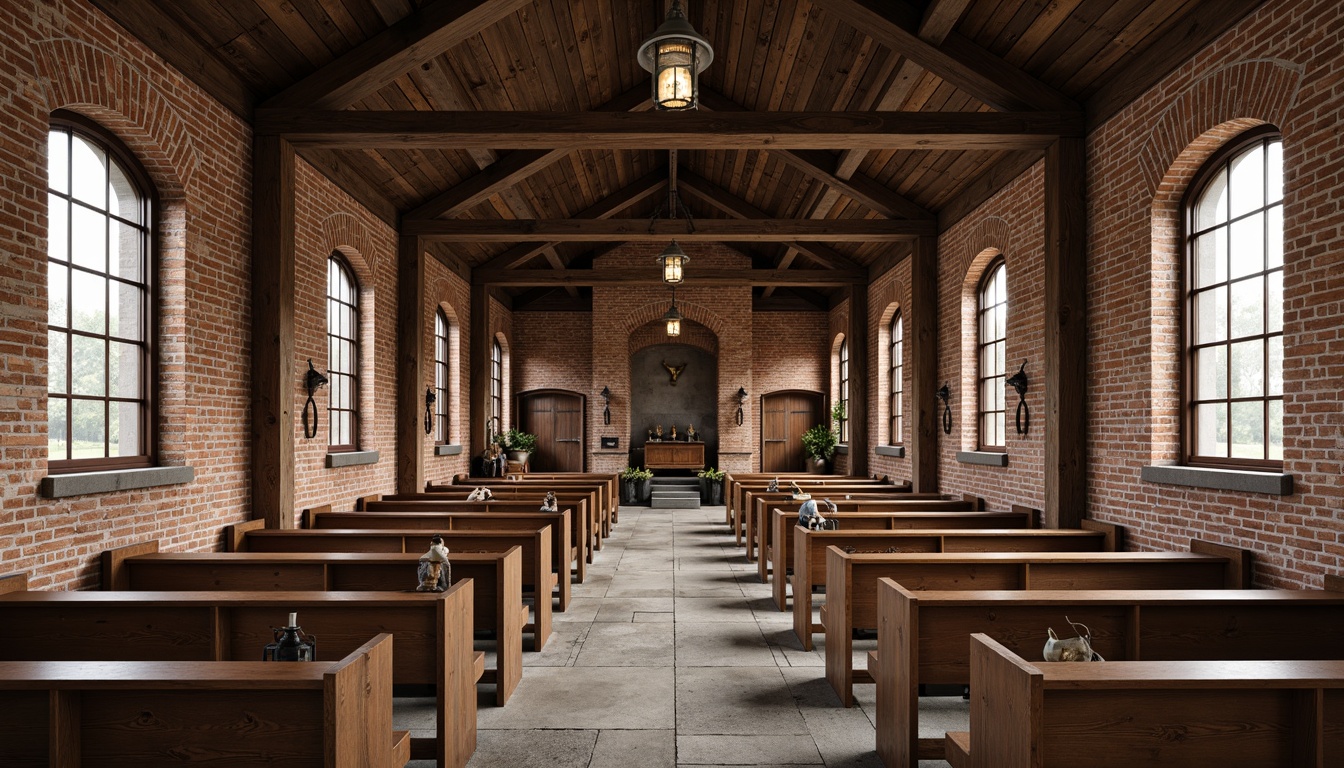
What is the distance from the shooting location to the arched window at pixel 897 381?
12188 millimetres

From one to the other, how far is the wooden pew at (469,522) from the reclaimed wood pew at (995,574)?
A: 2583 millimetres

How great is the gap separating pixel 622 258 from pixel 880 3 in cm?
1049

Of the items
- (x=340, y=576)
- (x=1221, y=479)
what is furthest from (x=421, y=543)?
(x=1221, y=479)

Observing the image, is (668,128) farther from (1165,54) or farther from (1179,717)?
(1179,717)

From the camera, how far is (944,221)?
10.2 meters

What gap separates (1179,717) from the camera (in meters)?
2.39

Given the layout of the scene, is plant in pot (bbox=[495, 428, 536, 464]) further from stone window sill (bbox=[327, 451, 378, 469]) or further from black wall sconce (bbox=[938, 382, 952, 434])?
black wall sconce (bbox=[938, 382, 952, 434])

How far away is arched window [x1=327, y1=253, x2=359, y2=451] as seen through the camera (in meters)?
8.45

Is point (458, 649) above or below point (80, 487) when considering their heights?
below

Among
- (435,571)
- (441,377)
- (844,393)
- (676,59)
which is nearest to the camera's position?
(435,571)

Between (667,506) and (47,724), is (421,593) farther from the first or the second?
(667,506)

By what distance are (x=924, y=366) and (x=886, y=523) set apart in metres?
3.71

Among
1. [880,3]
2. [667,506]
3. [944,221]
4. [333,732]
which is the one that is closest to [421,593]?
[333,732]

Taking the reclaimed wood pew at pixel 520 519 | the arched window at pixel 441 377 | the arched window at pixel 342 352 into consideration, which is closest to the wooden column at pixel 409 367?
the arched window at pixel 342 352
